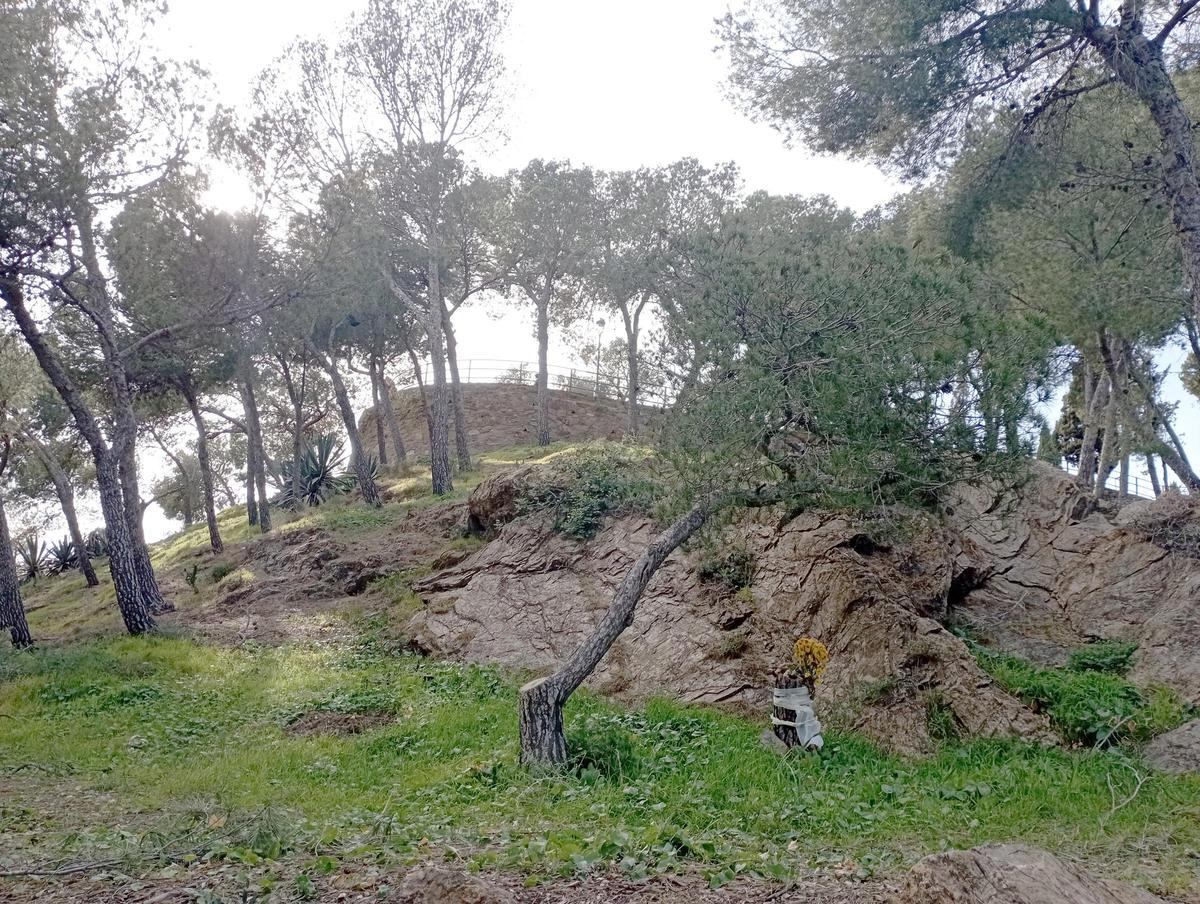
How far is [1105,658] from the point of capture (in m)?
9.66

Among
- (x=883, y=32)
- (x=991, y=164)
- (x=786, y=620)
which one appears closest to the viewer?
(x=883, y=32)

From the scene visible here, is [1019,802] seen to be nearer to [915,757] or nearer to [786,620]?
[915,757]

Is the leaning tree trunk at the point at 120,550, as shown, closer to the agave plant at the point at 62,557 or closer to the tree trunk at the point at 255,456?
the tree trunk at the point at 255,456

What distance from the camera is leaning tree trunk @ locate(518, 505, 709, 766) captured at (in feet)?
24.3

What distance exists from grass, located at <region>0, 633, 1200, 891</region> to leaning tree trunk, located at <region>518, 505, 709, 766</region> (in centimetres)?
22

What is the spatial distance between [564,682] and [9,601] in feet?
33.7

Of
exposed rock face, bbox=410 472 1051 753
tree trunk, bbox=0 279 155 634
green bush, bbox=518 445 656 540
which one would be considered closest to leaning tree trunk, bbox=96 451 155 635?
tree trunk, bbox=0 279 155 634

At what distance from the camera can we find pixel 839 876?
5.02m

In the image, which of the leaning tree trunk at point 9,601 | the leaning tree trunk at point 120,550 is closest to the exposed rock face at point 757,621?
the leaning tree trunk at point 120,550

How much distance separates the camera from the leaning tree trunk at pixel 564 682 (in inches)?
292

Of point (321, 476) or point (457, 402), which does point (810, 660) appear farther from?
point (321, 476)

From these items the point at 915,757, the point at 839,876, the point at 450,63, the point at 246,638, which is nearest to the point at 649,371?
the point at 915,757

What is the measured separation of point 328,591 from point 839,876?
11.9 meters

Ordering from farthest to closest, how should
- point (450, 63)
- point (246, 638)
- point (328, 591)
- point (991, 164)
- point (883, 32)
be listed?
point (450, 63) < point (328, 591) < point (246, 638) < point (991, 164) < point (883, 32)
